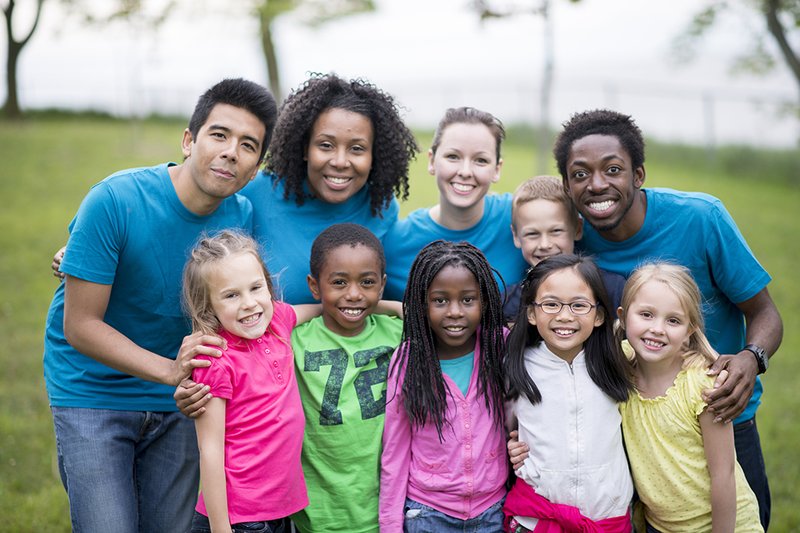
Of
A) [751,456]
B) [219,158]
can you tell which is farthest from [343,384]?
[751,456]

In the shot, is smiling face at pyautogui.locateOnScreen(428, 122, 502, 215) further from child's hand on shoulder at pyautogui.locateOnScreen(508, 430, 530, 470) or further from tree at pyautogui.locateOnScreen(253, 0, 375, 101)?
tree at pyautogui.locateOnScreen(253, 0, 375, 101)

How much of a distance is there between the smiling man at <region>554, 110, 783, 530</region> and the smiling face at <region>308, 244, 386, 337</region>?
1118 millimetres

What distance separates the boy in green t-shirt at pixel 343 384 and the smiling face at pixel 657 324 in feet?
3.70

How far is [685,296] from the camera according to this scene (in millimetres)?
3268

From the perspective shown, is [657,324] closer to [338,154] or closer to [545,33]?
[338,154]

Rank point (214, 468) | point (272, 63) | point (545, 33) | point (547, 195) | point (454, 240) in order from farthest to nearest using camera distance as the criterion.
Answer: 1. point (272, 63)
2. point (545, 33)
3. point (454, 240)
4. point (547, 195)
5. point (214, 468)

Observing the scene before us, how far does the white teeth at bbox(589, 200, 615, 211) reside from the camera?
364 centimetres

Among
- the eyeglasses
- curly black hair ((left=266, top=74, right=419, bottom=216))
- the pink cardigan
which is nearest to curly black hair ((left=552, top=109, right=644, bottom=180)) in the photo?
the eyeglasses

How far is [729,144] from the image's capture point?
56.6ft

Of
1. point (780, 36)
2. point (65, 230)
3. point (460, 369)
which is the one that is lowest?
point (460, 369)

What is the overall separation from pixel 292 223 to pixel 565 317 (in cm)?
153

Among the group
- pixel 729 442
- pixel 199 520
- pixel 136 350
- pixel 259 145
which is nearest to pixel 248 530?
pixel 199 520

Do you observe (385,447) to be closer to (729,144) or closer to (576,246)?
(576,246)

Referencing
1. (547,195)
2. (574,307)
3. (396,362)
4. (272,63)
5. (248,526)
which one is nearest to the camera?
(248,526)
